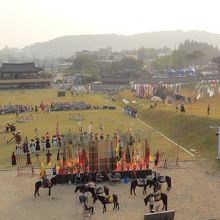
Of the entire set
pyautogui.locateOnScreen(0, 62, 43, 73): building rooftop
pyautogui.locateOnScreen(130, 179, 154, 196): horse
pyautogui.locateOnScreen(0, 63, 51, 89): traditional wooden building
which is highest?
pyautogui.locateOnScreen(0, 62, 43, 73): building rooftop

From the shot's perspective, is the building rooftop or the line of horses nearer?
the line of horses

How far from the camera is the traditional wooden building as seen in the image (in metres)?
82.6

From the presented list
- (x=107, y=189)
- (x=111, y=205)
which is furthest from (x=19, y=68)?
(x=111, y=205)

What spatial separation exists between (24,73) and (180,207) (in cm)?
6951

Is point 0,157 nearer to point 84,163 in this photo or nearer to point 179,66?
point 84,163

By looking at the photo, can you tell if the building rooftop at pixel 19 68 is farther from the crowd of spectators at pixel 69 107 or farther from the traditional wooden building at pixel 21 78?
the crowd of spectators at pixel 69 107

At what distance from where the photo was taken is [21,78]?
274ft

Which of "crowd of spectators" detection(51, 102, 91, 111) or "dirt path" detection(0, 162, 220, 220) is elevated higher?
"crowd of spectators" detection(51, 102, 91, 111)

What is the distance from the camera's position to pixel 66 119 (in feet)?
150

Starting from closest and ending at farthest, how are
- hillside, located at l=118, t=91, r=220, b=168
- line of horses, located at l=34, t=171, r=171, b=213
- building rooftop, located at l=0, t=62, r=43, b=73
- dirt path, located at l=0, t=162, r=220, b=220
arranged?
dirt path, located at l=0, t=162, r=220, b=220 → line of horses, located at l=34, t=171, r=171, b=213 → hillside, located at l=118, t=91, r=220, b=168 → building rooftop, located at l=0, t=62, r=43, b=73

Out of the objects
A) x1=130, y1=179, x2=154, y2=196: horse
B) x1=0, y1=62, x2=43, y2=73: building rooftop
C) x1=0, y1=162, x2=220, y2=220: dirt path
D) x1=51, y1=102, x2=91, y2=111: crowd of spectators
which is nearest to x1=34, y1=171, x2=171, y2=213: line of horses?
x1=130, y1=179, x2=154, y2=196: horse

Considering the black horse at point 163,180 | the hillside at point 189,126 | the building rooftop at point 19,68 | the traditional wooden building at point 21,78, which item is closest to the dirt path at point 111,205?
the black horse at point 163,180

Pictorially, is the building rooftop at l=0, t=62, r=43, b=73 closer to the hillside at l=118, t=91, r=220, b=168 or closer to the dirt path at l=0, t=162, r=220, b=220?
the hillside at l=118, t=91, r=220, b=168

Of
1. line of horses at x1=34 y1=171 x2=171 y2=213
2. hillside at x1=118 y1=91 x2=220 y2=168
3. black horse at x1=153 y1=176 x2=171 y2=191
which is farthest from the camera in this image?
hillside at x1=118 y1=91 x2=220 y2=168
